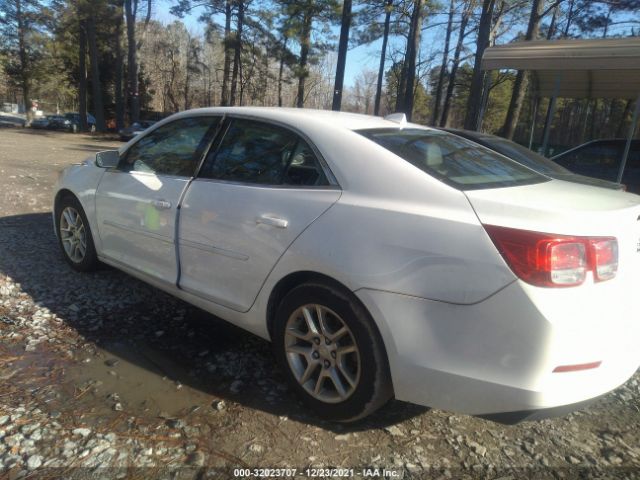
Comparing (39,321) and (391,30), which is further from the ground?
(391,30)

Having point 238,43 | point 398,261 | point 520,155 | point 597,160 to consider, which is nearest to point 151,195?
point 398,261

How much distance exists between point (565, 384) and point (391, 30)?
30.4 metres

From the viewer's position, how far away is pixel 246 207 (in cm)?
271

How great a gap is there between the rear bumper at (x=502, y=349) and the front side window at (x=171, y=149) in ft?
5.55

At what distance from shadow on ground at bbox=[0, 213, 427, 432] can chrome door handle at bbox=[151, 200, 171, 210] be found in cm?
87

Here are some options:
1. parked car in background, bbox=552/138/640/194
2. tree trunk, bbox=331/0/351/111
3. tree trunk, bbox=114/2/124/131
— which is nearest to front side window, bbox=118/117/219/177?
parked car in background, bbox=552/138/640/194

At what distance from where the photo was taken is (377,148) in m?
2.47

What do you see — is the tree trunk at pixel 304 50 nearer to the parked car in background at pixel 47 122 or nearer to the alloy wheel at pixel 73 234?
the parked car in background at pixel 47 122

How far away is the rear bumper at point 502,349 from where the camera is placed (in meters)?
1.88

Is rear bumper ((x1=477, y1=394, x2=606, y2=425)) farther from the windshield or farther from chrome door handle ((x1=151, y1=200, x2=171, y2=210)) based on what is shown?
the windshield

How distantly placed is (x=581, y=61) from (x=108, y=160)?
745 centimetres

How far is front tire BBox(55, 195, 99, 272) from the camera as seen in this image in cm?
413

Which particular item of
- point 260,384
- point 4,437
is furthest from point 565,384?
point 4,437

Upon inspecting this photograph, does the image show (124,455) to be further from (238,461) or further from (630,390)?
(630,390)
